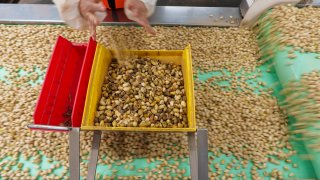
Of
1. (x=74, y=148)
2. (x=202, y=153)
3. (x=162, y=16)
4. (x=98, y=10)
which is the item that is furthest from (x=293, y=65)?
(x=74, y=148)

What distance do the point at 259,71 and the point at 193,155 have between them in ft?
3.06

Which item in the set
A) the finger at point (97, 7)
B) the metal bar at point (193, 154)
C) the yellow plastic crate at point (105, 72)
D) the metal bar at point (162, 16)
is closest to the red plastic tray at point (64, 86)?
the yellow plastic crate at point (105, 72)

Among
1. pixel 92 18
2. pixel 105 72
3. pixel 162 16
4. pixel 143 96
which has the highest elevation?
pixel 162 16

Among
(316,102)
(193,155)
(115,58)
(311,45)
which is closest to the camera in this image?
(193,155)

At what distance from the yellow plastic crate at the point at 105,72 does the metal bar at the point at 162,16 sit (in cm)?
64

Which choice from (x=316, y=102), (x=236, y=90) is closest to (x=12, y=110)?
(x=236, y=90)

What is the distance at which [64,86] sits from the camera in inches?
54.4

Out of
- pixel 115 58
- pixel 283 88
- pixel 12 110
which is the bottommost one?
pixel 12 110

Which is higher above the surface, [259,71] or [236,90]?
[259,71]

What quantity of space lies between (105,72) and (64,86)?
230 millimetres

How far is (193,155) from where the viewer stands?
1.13m

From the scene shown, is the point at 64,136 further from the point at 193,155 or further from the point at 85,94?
the point at 193,155

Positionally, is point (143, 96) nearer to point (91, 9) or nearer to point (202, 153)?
point (202, 153)

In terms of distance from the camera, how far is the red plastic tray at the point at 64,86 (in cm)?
118
